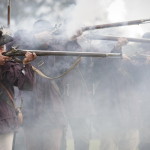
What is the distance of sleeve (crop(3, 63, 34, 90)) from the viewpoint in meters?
4.32

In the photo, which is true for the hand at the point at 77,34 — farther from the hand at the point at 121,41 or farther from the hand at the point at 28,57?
the hand at the point at 28,57

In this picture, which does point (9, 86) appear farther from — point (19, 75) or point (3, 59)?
point (3, 59)

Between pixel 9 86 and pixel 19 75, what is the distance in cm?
21

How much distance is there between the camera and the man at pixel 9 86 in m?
4.26

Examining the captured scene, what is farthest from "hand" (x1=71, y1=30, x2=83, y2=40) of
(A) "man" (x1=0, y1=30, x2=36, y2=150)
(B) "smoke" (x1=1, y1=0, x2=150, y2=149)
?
(A) "man" (x1=0, y1=30, x2=36, y2=150)

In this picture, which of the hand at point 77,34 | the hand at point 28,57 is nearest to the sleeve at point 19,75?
the hand at point 28,57

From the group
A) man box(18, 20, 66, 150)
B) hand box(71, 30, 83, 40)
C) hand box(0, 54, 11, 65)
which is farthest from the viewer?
hand box(71, 30, 83, 40)

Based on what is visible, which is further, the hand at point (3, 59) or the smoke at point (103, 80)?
the smoke at point (103, 80)

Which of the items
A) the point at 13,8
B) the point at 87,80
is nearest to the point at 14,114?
the point at 87,80

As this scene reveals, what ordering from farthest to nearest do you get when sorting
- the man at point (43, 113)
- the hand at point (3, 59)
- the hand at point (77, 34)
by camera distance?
the hand at point (77, 34) → the man at point (43, 113) → the hand at point (3, 59)

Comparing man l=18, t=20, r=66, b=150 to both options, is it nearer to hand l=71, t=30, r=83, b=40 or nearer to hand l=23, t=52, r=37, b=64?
hand l=71, t=30, r=83, b=40

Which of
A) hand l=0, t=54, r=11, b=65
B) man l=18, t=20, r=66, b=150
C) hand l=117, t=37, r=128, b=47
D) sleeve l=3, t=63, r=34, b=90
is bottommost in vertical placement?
man l=18, t=20, r=66, b=150

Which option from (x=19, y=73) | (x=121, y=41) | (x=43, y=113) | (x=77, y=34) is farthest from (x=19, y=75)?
(x=121, y=41)

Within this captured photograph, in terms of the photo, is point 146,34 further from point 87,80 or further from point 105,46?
point 87,80
